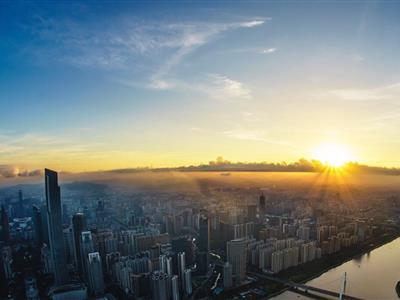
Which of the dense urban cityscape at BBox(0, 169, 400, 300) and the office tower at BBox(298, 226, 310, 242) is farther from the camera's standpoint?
the office tower at BBox(298, 226, 310, 242)

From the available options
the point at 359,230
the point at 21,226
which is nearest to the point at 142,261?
the point at 21,226

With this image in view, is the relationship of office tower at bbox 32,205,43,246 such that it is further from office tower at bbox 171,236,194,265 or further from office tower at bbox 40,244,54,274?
office tower at bbox 171,236,194,265

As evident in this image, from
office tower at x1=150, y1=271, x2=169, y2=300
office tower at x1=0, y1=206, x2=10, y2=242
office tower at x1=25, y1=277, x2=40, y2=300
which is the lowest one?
office tower at x1=25, y1=277, x2=40, y2=300

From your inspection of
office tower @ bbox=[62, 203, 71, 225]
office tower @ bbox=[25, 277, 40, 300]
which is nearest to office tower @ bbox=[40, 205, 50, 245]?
office tower @ bbox=[62, 203, 71, 225]

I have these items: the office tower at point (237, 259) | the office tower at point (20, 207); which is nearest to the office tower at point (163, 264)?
the office tower at point (237, 259)

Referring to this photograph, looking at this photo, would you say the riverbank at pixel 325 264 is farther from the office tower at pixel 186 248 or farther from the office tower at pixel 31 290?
the office tower at pixel 31 290
